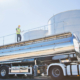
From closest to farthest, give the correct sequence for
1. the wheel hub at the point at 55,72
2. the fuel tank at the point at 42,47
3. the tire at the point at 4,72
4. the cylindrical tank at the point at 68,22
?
the fuel tank at the point at 42,47 < the wheel hub at the point at 55,72 < the tire at the point at 4,72 < the cylindrical tank at the point at 68,22

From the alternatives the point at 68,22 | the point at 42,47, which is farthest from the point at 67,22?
the point at 42,47

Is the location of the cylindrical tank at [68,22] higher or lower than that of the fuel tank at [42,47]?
higher

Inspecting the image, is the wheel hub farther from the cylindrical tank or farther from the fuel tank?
the cylindrical tank

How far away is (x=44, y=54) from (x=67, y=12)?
1261 centimetres

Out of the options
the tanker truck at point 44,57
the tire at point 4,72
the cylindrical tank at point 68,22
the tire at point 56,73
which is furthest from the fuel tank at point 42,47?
the cylindrical tank at point 68,22

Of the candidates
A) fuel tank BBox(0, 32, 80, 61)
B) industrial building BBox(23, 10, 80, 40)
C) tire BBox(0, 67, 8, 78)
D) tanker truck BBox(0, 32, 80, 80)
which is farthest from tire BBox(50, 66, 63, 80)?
industrial building BBox(23, 10, 80, 40)

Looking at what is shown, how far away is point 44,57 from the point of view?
8.31 m

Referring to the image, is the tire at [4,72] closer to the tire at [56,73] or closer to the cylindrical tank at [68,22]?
the tire at [56,73]

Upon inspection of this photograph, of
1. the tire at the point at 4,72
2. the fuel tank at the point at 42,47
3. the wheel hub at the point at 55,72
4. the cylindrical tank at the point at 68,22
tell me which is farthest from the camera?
the cylindrical tank at the point at 68,22

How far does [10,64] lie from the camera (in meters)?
10.3

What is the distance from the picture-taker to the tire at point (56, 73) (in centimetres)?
752

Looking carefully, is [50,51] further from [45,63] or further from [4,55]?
[4,55]

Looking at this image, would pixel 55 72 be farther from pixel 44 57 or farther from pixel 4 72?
pixel 4 72

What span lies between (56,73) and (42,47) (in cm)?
189
